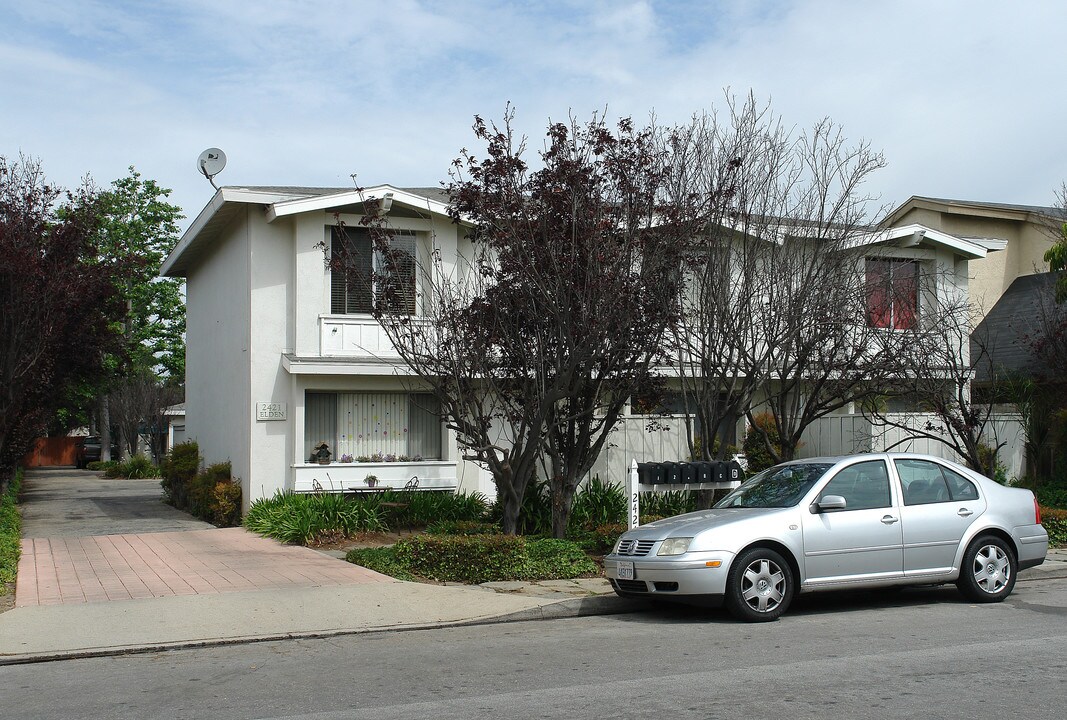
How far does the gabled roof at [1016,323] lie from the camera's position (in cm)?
2373

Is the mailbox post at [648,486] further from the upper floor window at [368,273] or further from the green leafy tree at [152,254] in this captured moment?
the green leafy tree at [152,254]

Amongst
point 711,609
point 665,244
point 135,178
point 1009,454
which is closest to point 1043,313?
point 1009,454

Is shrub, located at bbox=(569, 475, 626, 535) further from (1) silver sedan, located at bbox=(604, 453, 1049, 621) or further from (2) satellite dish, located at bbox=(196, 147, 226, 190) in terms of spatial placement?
(2) satellite dish, located at bbox=(196, 147, 226, 190)

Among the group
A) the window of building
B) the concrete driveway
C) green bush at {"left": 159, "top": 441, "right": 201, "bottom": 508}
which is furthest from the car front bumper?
green bush at {"left": 159, "top": 441, "right": 201, "bottom": 508}

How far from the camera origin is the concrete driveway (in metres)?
11.6

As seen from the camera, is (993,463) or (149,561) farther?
(993,463)

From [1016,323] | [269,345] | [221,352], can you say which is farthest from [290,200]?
[1016,323]

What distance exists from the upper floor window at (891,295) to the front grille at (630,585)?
695 centimetres

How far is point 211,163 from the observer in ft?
62.7

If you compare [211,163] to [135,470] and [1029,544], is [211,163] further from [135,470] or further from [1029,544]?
[135,470]

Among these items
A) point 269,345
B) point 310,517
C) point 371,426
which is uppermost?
point 269,345

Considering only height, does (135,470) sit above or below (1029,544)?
above

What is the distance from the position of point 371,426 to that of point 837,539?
9.99m

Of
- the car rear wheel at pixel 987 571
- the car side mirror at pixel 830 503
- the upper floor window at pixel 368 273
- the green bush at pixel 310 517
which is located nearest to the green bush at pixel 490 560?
the green bush at pixel 310 517
